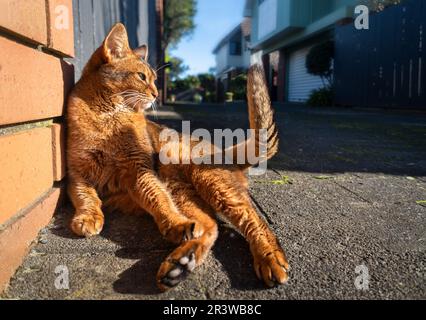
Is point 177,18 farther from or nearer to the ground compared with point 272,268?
farther from the ground

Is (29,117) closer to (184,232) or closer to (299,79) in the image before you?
(184,232)

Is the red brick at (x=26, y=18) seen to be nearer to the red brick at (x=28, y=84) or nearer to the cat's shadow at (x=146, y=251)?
the red brick at (x=28, y=84)

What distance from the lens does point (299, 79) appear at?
19.3m

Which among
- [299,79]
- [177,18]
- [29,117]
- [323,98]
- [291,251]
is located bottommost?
[291,251]

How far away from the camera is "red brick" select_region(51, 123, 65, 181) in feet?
7.00

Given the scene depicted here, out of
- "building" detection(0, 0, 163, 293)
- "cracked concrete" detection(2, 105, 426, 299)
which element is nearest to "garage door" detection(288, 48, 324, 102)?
"cracked concrete" detection(2, 105, 426, 299)

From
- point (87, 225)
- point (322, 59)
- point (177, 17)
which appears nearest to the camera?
point (87, 225)

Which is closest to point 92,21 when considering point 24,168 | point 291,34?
point 24,168

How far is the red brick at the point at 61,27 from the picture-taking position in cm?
204

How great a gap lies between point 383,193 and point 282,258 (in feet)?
4.92

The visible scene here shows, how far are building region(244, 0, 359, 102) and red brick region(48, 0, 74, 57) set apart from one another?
12.4 meters

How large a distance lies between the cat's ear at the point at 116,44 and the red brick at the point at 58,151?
2.03 ft

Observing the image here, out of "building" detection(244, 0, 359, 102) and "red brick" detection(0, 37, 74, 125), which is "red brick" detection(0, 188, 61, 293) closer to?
"red brick" detection(0, 37, 74, 125)

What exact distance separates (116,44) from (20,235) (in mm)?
1482
